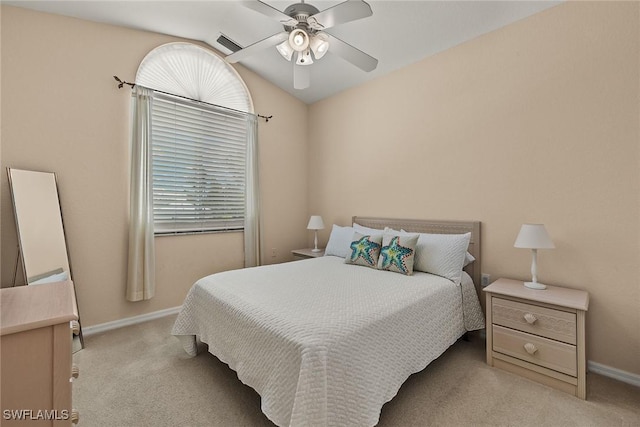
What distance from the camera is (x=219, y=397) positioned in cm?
177

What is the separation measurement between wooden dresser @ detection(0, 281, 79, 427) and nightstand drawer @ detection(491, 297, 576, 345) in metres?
2.40

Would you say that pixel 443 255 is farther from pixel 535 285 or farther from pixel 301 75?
pixel 301 75

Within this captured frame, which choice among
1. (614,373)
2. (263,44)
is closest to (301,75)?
(263,44)

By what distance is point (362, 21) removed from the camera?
97.6 inches

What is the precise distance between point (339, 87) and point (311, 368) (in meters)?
3.42

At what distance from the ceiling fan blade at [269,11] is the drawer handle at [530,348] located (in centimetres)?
269

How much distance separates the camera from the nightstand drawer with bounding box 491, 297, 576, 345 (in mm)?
1804

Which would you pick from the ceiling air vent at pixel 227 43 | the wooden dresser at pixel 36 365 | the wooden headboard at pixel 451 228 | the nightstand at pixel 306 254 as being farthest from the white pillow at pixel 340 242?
the wooden dresser at pixel 36 365

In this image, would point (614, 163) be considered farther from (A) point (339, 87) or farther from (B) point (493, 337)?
(A) point (339, 87)

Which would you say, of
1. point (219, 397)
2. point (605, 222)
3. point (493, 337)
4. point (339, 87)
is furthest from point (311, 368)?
point (339, 87)

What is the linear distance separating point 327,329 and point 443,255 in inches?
57.4

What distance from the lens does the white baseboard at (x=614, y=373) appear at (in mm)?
1903

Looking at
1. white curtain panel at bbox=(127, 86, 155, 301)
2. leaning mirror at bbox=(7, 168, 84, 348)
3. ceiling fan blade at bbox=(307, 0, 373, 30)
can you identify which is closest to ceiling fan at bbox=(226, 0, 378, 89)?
ceiling fan blade at bbox=(307, 0, 373, 30)

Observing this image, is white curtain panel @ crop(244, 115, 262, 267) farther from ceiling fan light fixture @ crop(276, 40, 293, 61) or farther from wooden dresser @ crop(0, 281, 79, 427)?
wooden dresser @ crop(0, 281, 79, 427)
